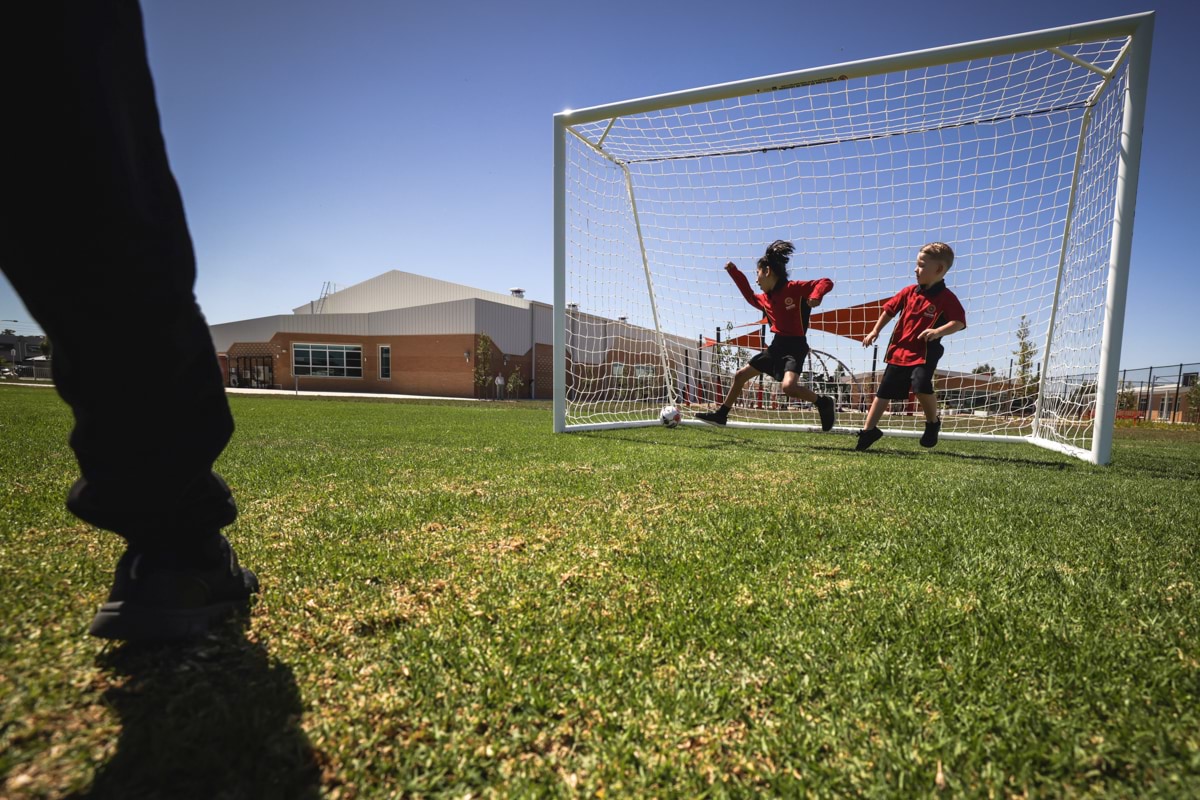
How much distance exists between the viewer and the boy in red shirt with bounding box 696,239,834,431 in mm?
5750

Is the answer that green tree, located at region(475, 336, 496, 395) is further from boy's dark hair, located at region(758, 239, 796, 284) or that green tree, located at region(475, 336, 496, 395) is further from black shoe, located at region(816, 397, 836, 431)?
black shoe, located at region(816, 397, 836, 431)

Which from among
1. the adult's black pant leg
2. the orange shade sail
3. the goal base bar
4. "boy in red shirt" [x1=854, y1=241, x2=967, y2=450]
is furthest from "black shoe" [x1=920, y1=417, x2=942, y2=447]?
the adult's black pant leg

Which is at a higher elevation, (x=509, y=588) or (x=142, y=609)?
(x=142, y=609)

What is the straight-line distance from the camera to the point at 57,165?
81cm

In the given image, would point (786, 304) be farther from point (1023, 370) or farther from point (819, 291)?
point (1023, 370)

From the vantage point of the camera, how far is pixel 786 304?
5.81 metres

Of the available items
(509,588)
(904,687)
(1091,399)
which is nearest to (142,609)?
(509,588)

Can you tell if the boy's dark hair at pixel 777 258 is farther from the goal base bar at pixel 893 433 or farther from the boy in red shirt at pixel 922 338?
the goal base bar at pixel 893 433

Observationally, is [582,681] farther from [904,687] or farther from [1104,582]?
[1104,582]

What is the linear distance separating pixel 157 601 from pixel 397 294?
4304 cm

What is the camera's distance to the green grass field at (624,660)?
0.89 m

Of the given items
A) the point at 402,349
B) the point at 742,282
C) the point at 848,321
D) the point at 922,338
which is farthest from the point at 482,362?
the point at 922,338

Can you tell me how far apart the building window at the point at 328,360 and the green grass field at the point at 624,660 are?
111 feet

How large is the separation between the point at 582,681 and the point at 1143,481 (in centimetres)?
467
